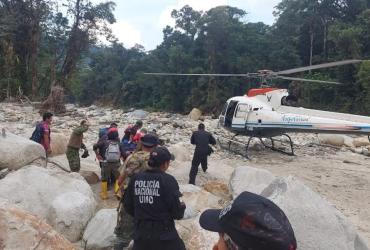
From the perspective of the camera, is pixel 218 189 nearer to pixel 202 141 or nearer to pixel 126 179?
pixel 202 141

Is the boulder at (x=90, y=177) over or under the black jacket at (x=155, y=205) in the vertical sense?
under

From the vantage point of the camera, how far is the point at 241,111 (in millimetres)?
13000

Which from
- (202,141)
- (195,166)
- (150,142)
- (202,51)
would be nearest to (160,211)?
(150,142)

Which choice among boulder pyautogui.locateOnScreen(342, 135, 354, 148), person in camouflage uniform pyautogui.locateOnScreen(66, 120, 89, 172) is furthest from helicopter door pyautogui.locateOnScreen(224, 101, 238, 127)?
person in camouflage uniform pyautogui.locateOnScreen(66, 120, 89, 172)

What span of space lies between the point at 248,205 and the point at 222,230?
0.15 m

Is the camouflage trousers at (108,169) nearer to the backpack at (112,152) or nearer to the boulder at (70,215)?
the backpack at (112,152)

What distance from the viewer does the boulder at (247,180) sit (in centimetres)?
667

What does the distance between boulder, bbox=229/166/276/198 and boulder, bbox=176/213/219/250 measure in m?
1.87

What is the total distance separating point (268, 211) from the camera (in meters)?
1.35

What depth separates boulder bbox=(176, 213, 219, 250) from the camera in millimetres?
4605

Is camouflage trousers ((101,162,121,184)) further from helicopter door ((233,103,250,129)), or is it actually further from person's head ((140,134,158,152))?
helicopter door ((233,103,250,129))

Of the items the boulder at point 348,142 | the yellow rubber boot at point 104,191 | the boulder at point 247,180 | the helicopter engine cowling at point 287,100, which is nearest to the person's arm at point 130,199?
the boulder at point 247,180

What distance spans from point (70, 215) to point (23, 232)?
1914 millimetres

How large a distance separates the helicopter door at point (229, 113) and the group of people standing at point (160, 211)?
6.18m
